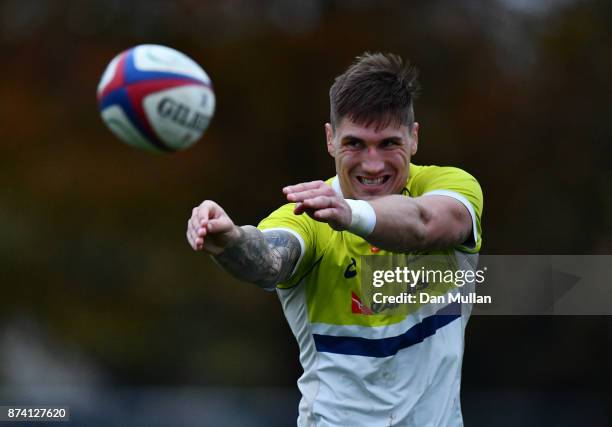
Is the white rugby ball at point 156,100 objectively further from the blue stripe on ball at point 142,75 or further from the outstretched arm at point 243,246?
the outstretched arm at point 243,246

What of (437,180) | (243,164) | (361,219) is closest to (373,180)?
(437,180)

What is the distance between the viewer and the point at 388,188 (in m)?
5.00

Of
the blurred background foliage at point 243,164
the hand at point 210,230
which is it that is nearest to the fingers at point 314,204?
the hand at point 210,230

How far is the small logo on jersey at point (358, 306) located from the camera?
16.1ft

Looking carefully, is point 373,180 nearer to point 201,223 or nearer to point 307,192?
point 307,192

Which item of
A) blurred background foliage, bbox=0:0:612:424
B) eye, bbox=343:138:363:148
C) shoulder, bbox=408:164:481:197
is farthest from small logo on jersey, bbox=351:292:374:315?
blurred background foliage, bbox=0:0:612:424

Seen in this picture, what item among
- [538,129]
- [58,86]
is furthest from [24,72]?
[538,129]

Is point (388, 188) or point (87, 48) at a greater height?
point (87, 48)

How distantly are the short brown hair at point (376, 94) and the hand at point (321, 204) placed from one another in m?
0.78

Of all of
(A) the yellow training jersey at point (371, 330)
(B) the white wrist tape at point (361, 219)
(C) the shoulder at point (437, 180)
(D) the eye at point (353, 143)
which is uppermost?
(D) the eye at point (353, 143)

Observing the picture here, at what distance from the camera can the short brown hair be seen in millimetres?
4934

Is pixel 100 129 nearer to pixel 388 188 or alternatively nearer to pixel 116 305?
pixel 116 305

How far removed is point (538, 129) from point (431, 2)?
1.55 metres

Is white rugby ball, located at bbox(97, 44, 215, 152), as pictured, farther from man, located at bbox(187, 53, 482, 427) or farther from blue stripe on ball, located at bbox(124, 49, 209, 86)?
man, located at bbox(187, 53, 482, 427)
